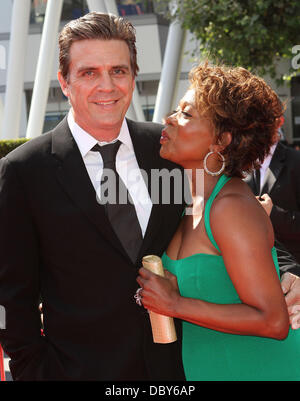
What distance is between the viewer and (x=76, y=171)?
2643 mm

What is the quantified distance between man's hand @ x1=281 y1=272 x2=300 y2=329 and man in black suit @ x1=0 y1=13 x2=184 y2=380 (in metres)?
0.53

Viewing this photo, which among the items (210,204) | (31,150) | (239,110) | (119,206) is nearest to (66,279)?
(119,206)

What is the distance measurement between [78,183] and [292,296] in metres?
1.07

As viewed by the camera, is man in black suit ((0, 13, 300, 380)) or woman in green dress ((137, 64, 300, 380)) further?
man in black suit ((0, 13, 300, 380))

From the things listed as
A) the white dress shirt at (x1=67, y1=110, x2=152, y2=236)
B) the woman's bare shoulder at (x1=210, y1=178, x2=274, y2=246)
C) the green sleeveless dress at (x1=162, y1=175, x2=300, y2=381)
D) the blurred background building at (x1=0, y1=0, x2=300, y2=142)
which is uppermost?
the blurred background building at (x1=0, y1=0, x2=300, y2=142)

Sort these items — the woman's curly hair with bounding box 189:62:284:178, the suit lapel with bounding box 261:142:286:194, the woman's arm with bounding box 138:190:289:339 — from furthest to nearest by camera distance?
the suit lapel with bounding box 261:142:286:194 < the woman's curly hair with bounding box 189:62:284:178 < the woman's arm with bounding box 138:190:289:339

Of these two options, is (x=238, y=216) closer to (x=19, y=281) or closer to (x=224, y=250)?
(x=224, y=250)

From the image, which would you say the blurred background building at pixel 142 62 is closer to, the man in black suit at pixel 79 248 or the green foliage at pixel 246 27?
the green foliage at pixel 246 27

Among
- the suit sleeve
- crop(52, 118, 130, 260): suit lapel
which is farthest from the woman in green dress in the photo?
the suit sleeve

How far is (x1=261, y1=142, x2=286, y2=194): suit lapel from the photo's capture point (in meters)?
5.09

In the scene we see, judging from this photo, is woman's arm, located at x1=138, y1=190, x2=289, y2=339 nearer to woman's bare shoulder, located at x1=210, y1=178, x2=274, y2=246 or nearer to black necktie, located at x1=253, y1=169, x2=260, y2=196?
woman's bare shoulder, located at x1=210, y1=178, x2=274, y2=246

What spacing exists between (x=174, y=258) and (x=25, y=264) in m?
0.63

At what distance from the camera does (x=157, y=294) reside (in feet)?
8.09

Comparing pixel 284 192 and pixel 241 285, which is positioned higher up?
pixel 284 192
